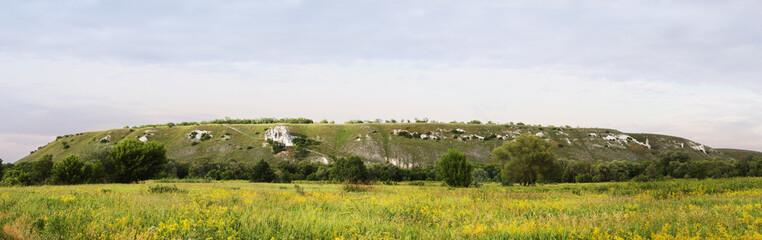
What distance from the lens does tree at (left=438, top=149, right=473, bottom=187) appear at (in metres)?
44.1

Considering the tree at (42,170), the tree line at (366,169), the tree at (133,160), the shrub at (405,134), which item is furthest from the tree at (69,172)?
the shrub at (405,134)

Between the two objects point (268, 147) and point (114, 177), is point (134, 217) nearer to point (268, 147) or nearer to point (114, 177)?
point (114, 177)

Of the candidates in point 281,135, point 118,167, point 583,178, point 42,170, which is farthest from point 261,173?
point 281,135

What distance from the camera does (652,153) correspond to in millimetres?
134500

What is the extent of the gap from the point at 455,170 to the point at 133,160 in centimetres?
3717

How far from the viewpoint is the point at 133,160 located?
40.9m

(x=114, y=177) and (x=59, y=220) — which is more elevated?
(x=59, y=220)

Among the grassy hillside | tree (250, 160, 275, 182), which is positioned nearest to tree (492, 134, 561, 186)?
tree (250, 160, 275, 182)

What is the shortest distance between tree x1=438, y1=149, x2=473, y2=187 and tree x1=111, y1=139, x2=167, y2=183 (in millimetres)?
34838

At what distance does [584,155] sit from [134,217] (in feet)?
442

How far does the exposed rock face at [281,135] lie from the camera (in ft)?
429

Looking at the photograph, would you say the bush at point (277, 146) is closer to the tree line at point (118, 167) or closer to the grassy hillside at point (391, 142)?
the grassy hillside at point (391, 142)

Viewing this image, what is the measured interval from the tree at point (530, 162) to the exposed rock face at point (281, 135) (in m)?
93.0

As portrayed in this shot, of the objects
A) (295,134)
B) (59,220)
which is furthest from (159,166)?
(295,134)
